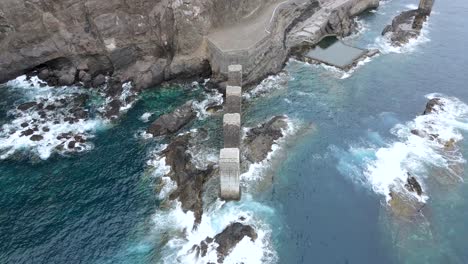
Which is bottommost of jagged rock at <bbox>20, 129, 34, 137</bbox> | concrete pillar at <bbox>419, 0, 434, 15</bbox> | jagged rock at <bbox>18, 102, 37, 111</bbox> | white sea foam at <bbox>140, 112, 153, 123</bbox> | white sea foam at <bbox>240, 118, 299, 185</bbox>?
white sea foam at <bbox>240, 118, 299, 185</bbox>

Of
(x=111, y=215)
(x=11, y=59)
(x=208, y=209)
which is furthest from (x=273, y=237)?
(x=11, y=59)

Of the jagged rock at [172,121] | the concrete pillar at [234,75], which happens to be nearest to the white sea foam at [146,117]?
the jagged rock at [172,121]

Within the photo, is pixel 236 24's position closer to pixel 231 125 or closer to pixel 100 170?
pixel 231 125

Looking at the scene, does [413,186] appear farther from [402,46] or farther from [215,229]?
[402,46]

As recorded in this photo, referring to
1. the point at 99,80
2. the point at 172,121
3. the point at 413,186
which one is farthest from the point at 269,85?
the point at 99,80

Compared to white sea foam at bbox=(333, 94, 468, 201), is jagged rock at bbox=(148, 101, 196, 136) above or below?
above

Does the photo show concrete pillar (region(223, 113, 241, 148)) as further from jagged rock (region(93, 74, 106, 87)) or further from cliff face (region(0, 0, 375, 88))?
jagged rock (region(93, 74, 106, 87))

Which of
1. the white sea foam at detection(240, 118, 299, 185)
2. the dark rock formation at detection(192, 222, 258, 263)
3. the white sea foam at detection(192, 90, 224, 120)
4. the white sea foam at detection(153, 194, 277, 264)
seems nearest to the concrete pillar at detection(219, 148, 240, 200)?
the white sea foam at detection(153, 194, 277, 264)
